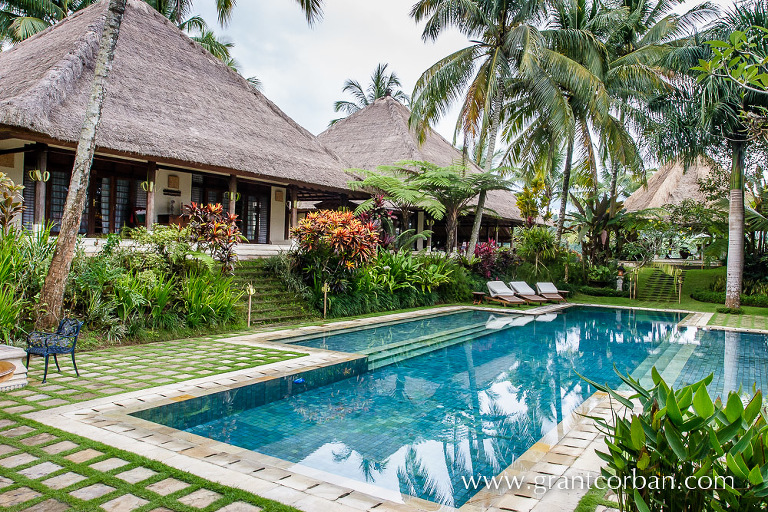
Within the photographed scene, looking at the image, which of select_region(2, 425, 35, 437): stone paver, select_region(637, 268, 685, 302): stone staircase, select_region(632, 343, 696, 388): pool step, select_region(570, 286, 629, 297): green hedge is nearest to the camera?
select_region(2, 425, 35, 437): stone paver

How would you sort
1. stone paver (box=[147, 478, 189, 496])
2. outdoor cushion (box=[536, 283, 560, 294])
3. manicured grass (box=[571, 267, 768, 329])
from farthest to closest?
outdoor cushion (box=[536, 283, 560, 294])
manicured grass (box=[571, 267, 768, 329])
stone paver (box=[147, 478, 189, 496])

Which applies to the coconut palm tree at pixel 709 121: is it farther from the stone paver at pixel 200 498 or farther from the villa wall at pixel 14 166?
the villa wall at pixel 14 166

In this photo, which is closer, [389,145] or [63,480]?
[63,480]

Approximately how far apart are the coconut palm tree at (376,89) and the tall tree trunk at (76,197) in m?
23.0

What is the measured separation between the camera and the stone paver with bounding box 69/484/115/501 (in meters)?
2.61

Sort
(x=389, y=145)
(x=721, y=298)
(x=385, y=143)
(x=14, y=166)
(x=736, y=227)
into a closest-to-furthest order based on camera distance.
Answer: (x=14, y=166) < (x=736, y=227) < (x=721, y=298) < (x=389, y=145) < (x=385, y=143)

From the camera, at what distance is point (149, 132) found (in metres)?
10.5

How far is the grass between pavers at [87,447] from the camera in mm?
2582

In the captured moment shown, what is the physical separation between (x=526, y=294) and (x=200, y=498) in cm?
1274

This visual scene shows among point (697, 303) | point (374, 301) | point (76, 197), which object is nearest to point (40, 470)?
point (76, 197)

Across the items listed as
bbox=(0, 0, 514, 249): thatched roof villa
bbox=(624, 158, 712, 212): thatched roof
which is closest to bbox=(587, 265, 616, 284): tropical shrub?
Answer: bbox=(624, 158, 712, 212): thatched roof

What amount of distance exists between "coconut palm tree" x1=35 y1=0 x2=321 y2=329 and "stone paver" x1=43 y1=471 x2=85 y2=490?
3903 mm

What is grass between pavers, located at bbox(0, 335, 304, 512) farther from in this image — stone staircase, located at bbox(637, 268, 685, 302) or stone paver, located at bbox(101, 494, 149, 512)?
stone staircase, located at bbox(637, 268, 685, 302)

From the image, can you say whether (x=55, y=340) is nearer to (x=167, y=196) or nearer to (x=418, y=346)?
(x=418, y=346)
